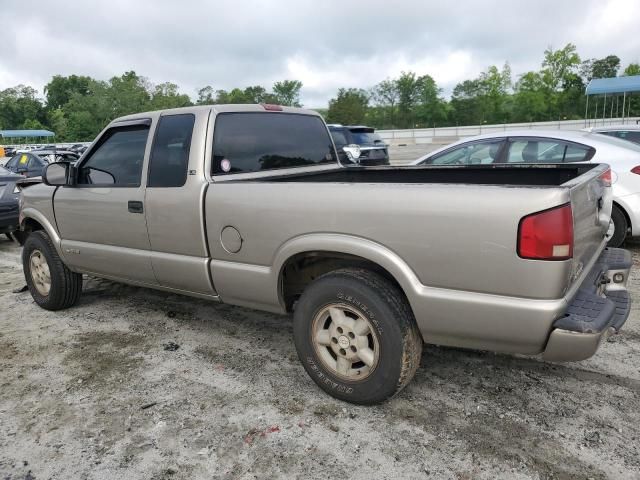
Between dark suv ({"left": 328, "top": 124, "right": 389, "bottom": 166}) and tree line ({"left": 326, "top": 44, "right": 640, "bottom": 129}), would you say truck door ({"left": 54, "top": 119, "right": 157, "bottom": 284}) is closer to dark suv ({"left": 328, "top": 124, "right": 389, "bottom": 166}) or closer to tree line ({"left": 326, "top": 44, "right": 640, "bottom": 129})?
dark suv ({"left": 328, "top": 124, "right": 389, "bottom": 166})

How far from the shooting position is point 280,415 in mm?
2889

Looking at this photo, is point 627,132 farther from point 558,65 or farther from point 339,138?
point 558,65

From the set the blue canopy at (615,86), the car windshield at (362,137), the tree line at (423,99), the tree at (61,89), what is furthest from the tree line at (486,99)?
the tree at (61,89)

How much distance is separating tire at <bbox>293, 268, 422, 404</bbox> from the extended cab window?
1260 millimetres

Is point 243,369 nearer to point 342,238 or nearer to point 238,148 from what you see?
point 342,238

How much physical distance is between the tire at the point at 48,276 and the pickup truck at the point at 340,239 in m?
0.04

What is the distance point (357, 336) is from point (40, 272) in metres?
3.64

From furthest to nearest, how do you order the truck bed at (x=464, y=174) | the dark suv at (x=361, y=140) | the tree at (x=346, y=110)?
the tree at (x=346, y=110) → the dark suv at (x=361, y=140) → the truck bed at (x=464, y=174)

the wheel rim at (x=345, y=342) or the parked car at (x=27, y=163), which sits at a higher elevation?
the parked car at (x=27, y=163)

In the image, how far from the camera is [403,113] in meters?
77.4

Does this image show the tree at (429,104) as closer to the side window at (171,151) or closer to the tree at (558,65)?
the tree at (558,65)

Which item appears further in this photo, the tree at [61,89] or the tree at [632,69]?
the tree at [61,89]

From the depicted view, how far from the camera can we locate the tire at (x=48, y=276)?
4672 mm

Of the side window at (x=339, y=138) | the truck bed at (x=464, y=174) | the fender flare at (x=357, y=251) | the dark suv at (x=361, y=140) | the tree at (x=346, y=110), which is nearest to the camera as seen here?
the fender flare at (x=357, y=251)
